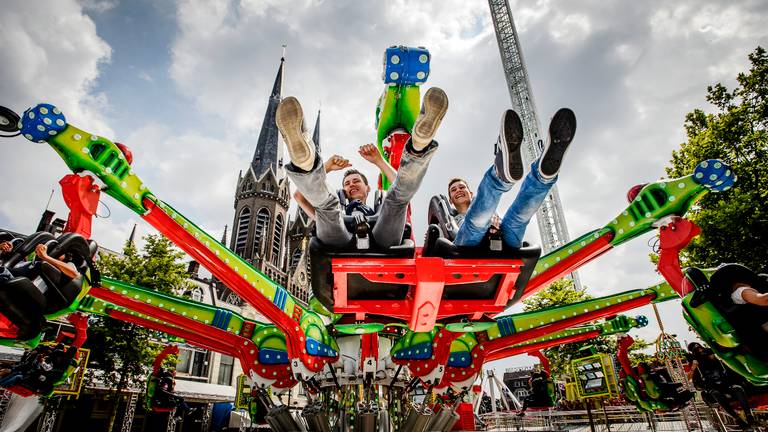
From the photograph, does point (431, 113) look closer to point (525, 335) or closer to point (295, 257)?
point (525, 335)

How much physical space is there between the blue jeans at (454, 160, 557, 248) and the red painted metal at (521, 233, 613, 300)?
159 cm

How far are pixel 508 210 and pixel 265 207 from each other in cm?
4274

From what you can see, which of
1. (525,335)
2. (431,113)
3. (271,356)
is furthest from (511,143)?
(525,335)

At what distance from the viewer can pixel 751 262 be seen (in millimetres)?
9336

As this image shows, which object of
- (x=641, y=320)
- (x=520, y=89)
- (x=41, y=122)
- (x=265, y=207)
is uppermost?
(x=520, y=89)

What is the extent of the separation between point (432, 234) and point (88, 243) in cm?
312

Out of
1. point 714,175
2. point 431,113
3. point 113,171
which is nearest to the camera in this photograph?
point 431,113

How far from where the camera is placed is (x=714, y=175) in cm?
436

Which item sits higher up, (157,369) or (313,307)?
(313,307)

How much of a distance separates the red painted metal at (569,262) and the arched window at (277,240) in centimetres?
3972

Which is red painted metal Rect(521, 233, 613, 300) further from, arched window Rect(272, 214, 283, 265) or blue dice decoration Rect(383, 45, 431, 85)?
arched window Rect(272, 214, 283, 265)

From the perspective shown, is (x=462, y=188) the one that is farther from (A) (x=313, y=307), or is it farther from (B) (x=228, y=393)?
(B) (x=228, y=393)

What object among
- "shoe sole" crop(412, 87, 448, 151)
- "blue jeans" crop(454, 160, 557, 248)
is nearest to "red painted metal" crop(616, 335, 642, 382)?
"blue jeans" crop(454, 160, 557, 248)

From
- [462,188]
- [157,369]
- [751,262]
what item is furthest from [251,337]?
[751,262]
